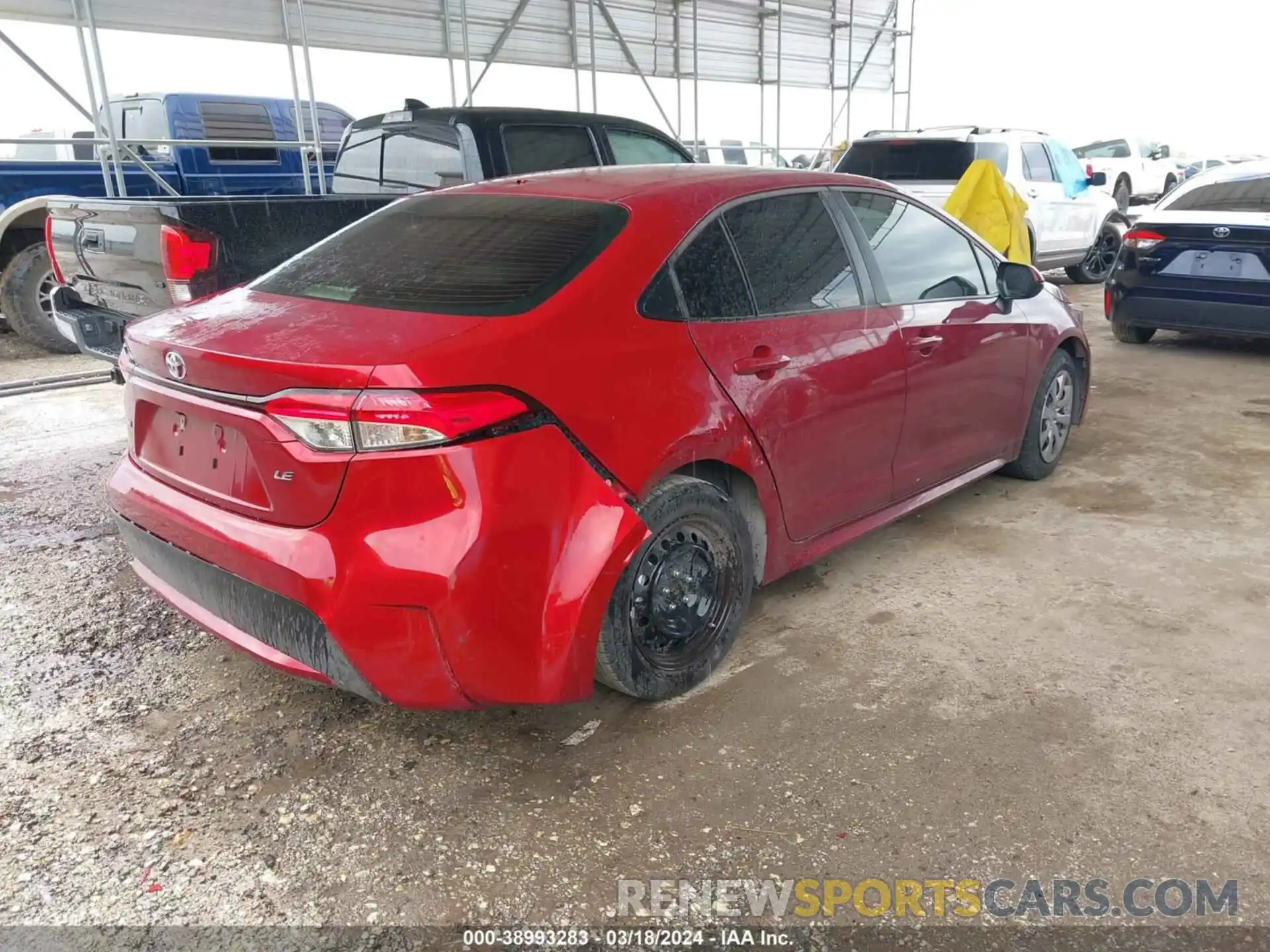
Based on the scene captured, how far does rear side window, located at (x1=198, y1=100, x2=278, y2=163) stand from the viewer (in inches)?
370

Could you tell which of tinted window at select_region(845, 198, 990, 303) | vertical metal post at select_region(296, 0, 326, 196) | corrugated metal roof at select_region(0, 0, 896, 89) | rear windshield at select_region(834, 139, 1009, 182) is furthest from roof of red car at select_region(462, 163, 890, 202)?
corrugated metal roof at select_region(0, 0, 896, 89)

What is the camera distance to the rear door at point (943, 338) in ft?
11.4

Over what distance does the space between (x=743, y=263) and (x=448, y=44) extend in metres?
9.77

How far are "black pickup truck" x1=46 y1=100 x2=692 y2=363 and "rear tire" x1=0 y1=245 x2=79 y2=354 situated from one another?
9.57ft

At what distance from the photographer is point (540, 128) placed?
20.0 ft

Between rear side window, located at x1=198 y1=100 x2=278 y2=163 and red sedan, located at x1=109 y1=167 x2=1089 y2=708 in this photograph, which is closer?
red sedan, located at x1=109 y1=167 x2=1089 y2=708

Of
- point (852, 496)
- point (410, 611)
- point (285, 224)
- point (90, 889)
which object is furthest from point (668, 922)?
point (285, 224)

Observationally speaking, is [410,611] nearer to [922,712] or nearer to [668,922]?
[668,922]

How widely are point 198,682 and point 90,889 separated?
90 cm

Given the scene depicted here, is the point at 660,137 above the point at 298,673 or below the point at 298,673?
above

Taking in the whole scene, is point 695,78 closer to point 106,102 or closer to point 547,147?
point 106,102

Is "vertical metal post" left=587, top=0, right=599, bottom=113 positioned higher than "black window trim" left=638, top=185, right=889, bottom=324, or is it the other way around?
"vertical metal post" left=587, top=0, right=599, bottom=113

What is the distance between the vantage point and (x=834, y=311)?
124 inches

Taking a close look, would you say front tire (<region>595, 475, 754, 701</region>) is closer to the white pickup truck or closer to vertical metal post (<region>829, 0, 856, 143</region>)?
vertical metal post (<region>829, 0, 856, 143</region>)
